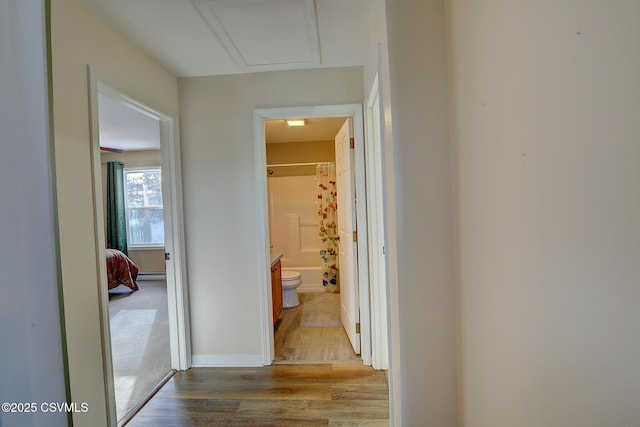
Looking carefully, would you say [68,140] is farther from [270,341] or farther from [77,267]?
[270,341]

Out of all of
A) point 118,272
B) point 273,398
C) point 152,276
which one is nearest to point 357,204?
point 273,398

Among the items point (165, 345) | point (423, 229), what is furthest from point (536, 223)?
point (165, 345)

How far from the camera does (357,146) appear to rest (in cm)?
236

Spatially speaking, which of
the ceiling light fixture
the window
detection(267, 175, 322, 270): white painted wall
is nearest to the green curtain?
the window

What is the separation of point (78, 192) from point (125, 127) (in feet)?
10.8

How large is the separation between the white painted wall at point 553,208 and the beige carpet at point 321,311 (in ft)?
7.71

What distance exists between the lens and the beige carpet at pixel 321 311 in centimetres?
319

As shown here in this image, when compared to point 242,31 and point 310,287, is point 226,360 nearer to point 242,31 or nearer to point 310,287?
point 310,287

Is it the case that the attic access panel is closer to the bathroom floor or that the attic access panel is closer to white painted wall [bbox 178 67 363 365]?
white painted wall [bbox 178 67 363 365]

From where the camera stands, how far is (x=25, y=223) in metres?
0.35

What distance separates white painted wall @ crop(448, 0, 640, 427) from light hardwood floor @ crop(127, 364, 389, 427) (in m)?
1.12

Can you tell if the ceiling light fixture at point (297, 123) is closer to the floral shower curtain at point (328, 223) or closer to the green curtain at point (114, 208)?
the floral shower curtain at point (328, 223)

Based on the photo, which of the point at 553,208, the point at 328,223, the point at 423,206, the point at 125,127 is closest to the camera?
the point at 553,208

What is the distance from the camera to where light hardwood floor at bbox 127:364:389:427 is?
5.87 feet
